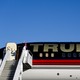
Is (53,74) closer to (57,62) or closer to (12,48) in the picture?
(57,62)

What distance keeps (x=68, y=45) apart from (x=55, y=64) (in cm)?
363

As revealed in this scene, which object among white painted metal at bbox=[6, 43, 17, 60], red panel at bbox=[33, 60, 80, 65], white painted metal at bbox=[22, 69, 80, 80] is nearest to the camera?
white painted metal at bbox=[22, 69, 80, 80]

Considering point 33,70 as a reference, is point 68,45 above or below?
above

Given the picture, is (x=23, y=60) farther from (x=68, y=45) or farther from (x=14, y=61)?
(x=68, y=45)

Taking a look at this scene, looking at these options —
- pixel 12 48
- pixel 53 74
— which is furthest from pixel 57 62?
pixel 12 48

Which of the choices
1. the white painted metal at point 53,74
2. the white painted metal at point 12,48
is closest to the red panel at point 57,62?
the white painted metal at point 53,74

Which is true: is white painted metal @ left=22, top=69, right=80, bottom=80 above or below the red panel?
below

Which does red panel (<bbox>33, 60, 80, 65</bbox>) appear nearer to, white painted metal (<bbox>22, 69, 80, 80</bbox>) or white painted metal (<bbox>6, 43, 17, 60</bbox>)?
white painted metal (<bbox>22, 69, 80, 80</bbox>)

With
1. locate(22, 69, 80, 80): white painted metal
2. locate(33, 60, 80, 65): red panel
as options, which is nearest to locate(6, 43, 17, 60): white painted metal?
locate(33, 60, 80, 65): red panel

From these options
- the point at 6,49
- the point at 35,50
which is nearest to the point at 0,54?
the point at 6,49

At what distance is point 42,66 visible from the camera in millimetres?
46969

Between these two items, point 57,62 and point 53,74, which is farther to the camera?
point 57,62

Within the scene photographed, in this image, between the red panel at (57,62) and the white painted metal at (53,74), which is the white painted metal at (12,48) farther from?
the white painted metal at (53,74)

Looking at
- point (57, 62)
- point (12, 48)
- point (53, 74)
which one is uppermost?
point (12, 48)
